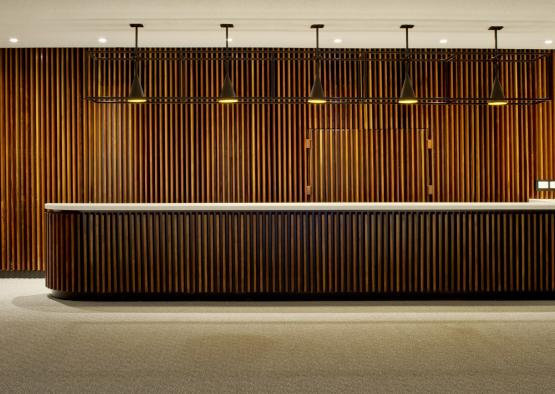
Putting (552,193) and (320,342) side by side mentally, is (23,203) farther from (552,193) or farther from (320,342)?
(552,193)

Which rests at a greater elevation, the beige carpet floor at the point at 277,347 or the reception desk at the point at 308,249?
the reception desk at the point at 308,249

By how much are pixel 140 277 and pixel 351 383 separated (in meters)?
3.22

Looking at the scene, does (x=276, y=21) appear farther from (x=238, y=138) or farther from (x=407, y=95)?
(x=238, y=138)

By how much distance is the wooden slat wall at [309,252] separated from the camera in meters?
6.29

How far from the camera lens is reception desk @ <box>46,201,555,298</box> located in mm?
6285

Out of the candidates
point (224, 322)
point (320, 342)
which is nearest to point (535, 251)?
point (320, 342)

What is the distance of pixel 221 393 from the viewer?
3508mm

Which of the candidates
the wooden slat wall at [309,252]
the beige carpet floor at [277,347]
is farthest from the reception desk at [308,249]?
the beige carpet floor at [277,347]

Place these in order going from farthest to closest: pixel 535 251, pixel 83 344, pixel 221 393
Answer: pixel 535 251 < pixel 83 344 < pixel 221 393

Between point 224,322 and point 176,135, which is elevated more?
point 176,135

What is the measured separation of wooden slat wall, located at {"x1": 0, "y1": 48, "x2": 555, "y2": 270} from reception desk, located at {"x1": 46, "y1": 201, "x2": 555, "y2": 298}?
7.74ft

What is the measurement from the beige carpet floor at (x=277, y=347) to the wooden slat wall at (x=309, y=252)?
22cm

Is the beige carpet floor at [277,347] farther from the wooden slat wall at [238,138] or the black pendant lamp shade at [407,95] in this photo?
the wooden slat wall at [238,138]

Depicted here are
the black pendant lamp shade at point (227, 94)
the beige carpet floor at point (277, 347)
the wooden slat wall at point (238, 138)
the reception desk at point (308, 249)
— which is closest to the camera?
the beige carpet floor at point (277, 347)
